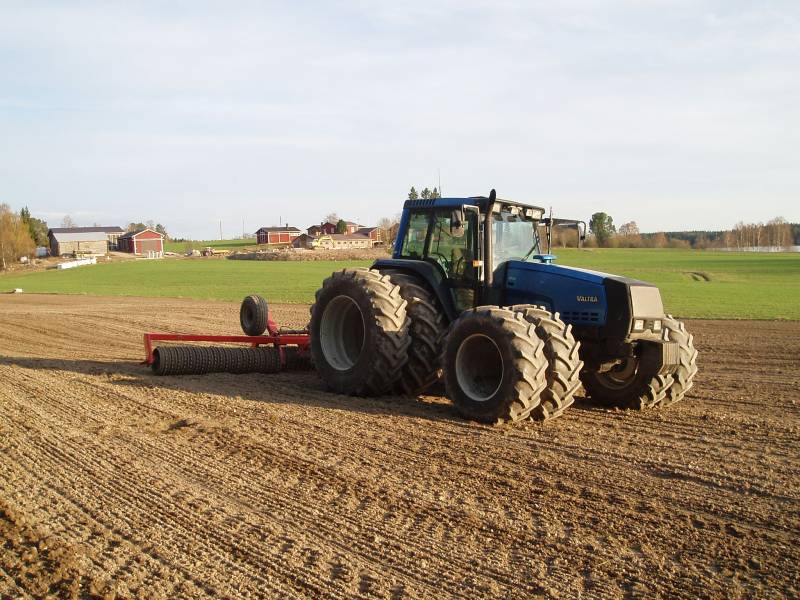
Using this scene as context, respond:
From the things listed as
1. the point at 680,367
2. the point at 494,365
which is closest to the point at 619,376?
the point at 680,367

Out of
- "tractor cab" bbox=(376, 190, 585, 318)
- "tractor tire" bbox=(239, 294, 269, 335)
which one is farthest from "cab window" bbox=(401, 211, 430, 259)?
"tractor tire" bbox=(239, 294, 269, 335)

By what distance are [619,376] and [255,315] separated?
20.0 ft

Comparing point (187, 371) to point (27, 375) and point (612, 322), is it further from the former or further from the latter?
point (612, 322)

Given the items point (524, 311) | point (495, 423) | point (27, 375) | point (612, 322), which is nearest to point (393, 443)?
point (495, 423)

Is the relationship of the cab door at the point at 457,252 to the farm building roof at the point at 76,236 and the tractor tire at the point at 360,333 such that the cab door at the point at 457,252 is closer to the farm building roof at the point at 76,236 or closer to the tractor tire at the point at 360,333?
the tractor tire at the point at 360,333

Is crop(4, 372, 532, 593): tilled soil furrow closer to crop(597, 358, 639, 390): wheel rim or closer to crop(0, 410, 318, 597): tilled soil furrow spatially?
crop(0, 410, 318, 597): tilled soil furrow

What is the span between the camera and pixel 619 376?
27.6 ft

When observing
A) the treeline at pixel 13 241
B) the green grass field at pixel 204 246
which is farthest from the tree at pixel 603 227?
the green grass field at pixel 204 246

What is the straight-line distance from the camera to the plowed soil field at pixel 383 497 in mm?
4148

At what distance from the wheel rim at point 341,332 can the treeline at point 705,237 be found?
62.0m

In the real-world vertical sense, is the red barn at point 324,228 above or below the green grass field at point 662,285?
above

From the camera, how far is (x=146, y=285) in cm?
4381

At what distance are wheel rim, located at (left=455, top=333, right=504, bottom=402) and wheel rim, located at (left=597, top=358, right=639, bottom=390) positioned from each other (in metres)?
1.45

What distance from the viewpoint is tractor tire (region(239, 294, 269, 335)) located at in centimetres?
1195
